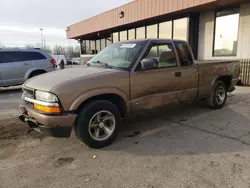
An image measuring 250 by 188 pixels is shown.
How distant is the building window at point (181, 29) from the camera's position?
470 inches

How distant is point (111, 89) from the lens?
365 cm

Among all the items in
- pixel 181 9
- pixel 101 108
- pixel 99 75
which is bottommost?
pixel 101 108

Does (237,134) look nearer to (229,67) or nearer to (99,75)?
(229,67)

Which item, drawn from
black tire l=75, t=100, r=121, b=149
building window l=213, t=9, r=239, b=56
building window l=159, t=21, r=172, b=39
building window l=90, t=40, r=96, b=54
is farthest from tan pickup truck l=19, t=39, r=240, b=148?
building window l=90, t=40, r=96, b=54

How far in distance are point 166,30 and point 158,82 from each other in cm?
989

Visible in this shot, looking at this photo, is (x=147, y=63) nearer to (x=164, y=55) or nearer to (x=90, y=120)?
(x=164, y=55)

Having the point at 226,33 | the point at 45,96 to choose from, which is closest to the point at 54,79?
the point at 45,96

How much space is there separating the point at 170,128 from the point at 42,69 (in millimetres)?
7608

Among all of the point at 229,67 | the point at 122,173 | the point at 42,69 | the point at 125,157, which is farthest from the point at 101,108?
the point at 42,69

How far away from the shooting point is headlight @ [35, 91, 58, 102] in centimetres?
320

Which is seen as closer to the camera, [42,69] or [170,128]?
[170,128]

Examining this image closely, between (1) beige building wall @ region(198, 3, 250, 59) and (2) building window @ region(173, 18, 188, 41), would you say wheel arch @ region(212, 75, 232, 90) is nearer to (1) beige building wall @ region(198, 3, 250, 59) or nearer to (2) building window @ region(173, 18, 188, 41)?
(1) beige building wall @ region(198, 3, 250, 59)

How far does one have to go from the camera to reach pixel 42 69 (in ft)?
33.3

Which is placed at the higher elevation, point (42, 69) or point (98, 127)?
point (42, 69)
